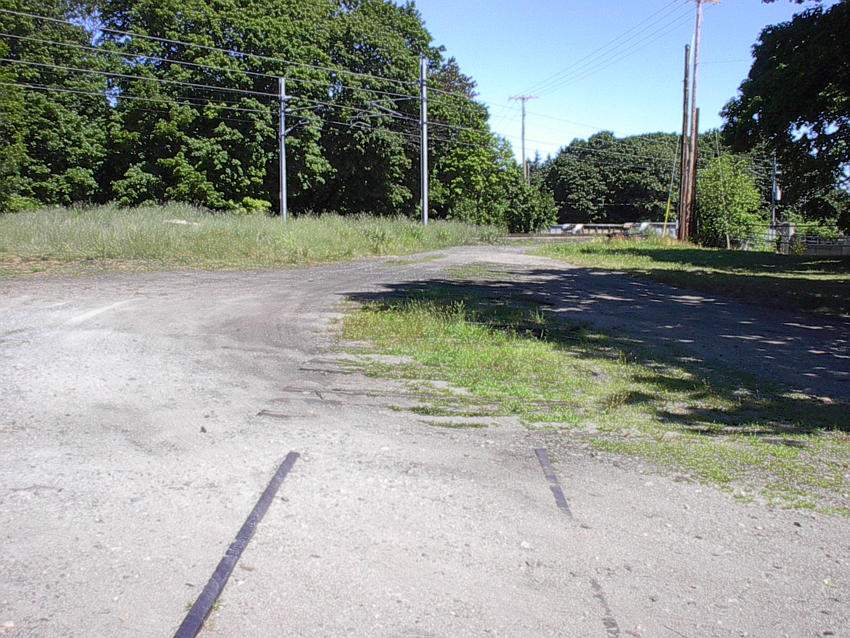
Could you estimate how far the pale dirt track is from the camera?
2977 mm

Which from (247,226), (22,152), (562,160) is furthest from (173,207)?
(562,160)

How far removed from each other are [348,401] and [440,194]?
1884 inches

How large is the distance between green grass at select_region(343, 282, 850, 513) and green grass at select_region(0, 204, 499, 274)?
10444mm

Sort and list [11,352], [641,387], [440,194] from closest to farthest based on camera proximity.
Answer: [641,387] → [11,352] → [440,194]

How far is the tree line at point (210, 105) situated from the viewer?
41.9 m

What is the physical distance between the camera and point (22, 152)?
38.0 m

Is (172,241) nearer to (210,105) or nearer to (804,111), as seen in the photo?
(804,111)

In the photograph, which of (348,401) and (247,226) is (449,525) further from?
(247,226)

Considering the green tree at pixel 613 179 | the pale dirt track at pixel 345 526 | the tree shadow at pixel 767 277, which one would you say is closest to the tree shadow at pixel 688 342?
the pale dirt track at pixel 345 526

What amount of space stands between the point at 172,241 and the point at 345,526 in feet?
57.4

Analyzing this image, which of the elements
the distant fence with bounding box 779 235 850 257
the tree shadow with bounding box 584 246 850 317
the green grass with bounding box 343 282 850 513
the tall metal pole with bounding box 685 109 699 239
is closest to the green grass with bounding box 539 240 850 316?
the tree shadow with bounding box 584 246 850 317

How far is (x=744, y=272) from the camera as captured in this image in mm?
20109

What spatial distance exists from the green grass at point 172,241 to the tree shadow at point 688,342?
681 cm

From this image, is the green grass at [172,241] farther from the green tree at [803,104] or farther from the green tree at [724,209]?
the green tree at [724,209]
